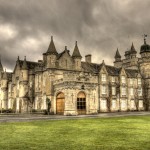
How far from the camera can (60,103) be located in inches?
1770

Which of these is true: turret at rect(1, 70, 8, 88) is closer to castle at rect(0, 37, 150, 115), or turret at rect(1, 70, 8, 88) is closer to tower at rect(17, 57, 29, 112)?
castle at rect(0, 37, 150, 115)

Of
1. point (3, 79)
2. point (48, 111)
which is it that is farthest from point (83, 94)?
point (3, 79)

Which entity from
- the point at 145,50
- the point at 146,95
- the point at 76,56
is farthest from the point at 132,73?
the point at 76,56

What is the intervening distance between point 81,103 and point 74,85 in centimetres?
373

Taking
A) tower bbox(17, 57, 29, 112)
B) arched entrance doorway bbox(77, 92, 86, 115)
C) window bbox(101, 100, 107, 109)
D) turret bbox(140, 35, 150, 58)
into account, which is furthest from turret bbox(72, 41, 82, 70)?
turret bbox(140, 35, 150, 58)

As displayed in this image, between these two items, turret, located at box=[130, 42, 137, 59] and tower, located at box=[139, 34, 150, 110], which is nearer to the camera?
tower, located at box=[139, 34, 150, 110]

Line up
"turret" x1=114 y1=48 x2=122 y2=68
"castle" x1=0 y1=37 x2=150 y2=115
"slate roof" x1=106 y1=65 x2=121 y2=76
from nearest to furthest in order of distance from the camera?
"castle" x1=0 y1=37 x2=150 y2=115 → "slate roof" x1=106 y1=65 x2=121 y2=76 → "turret" x1=114 y1=48 x2=122 y2=68

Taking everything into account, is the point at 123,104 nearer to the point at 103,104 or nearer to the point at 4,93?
the point at 103,104

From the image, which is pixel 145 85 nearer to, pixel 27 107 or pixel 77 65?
pixel 77 65

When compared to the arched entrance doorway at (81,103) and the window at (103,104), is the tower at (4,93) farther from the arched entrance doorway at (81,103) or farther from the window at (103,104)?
the arched entrance doorway at (81,103)

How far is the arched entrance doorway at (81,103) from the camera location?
141 feet

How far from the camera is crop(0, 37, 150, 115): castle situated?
43500 millimetres

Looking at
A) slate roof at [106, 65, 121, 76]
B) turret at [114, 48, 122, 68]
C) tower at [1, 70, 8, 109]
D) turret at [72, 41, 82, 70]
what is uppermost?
turret at [114, 48, 122, 68]

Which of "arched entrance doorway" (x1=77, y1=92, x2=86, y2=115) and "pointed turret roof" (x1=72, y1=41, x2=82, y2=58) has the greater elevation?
"pointed turret roof" (x1=72, y1=41, x2=82, y2=58)
